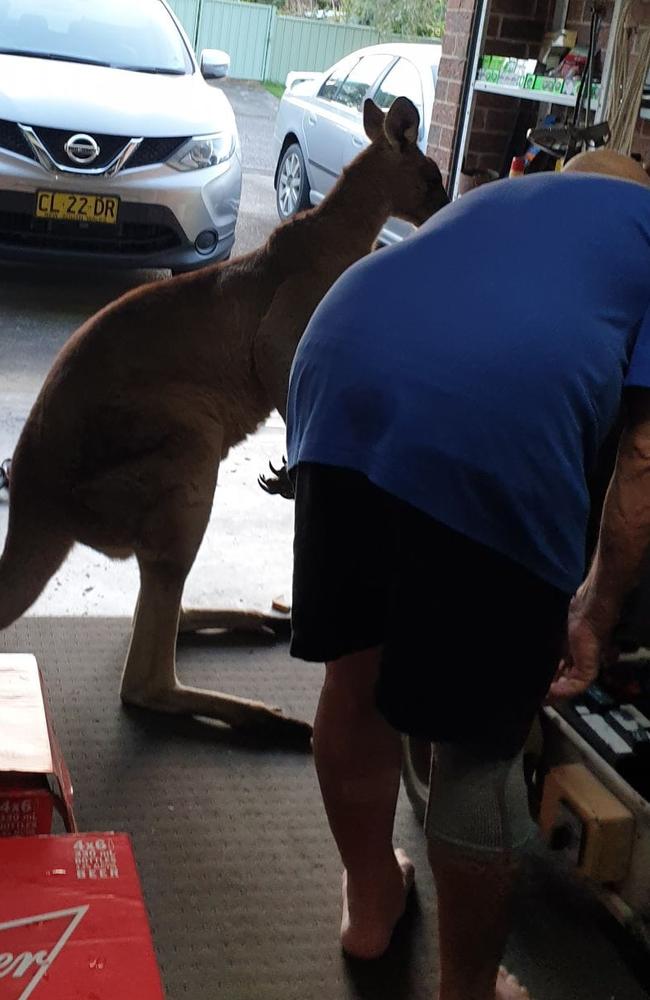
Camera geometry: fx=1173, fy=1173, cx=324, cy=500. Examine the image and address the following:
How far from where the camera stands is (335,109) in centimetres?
665

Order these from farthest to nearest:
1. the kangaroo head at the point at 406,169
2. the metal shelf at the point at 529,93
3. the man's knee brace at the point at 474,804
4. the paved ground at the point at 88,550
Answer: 1. the metal shelf at the point at 529,93
2. the paved ground at the point at 88,550
3. the kangaroo head at the point at 406,169
4. the man's knee brace at the point at 474,804

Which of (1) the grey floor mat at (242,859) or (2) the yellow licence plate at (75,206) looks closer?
(1) the grey floor mat at (242,859)

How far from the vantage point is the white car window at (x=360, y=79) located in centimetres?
647

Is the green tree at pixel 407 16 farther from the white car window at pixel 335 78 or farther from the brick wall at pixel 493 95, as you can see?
the brick wall at pixel 493 95

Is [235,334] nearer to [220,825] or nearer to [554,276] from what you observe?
[220,825]

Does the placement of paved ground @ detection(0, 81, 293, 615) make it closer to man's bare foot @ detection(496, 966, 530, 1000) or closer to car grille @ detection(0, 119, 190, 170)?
car grille @ detection(0, 119, 190, 170)

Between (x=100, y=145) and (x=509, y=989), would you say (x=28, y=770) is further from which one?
(x=100, y=145)

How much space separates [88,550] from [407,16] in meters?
9.53

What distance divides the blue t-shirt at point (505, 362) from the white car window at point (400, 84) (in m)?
4.89

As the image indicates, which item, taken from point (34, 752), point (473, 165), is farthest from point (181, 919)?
point (473, 165)

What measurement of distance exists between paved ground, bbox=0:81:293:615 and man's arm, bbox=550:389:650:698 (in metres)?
1.63

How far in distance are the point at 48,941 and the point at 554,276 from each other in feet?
3.15

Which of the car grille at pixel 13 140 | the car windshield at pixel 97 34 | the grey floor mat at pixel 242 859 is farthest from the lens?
the car windshield at pixel 97 34

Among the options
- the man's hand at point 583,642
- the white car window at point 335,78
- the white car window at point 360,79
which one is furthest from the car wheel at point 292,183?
the man's hand at point 583,642
